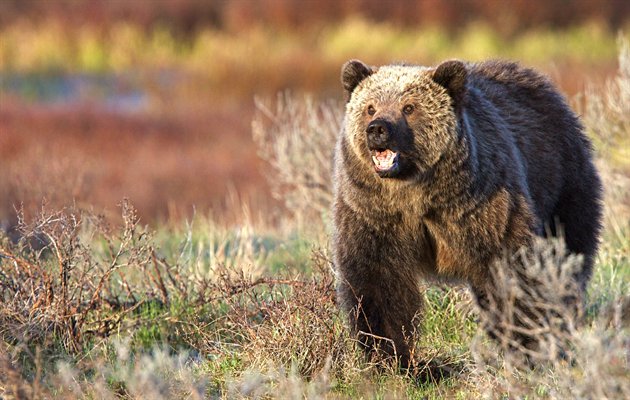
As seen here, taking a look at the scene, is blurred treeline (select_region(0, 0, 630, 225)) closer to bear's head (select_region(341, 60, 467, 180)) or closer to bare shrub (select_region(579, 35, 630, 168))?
bare shrub (select_region(579, 35, 630, 168))

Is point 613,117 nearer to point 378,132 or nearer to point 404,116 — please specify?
point 404,116

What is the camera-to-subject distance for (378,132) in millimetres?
5121

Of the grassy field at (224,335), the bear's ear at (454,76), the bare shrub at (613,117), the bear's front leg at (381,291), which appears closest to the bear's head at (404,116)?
the bear's ear at (454,76)

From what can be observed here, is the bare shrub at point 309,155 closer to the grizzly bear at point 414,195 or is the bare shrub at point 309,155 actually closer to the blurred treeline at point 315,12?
the grizzly bear at point 414,195

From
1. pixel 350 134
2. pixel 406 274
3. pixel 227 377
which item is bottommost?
pixel 227 377


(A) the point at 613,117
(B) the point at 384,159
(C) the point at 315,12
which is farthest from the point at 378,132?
(C) the point at 315,12

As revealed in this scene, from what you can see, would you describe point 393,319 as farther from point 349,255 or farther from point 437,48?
point 437,48

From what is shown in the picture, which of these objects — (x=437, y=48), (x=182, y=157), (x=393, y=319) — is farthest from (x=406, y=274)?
(x=437, y=48)

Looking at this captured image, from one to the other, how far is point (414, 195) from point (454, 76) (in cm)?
63

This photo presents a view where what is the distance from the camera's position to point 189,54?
29.4 m

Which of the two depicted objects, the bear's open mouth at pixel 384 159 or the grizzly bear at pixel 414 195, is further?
the grizzly bear at pixel 414 195

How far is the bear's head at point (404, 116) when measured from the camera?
522 cm

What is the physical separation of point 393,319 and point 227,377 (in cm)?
89

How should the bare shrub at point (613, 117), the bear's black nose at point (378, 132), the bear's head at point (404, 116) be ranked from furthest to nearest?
1. the bare shrub at point (613, 117)
2. the bear's head at point (404, 116)
3. the bear's black nose at point (378, 132)
